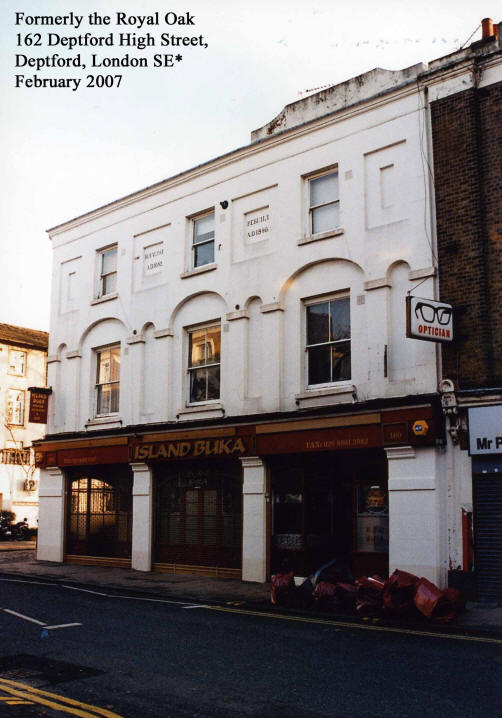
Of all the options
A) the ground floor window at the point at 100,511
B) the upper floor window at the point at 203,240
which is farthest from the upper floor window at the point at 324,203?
the ground floor window at the point at 100,511

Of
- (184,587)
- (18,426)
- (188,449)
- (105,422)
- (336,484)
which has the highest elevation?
(18,426)

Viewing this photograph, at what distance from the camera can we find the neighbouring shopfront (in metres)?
13.6

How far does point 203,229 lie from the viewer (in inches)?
799

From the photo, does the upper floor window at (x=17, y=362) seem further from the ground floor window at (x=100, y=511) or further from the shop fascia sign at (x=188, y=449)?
the shop fascia sign at (x=188, y=449)

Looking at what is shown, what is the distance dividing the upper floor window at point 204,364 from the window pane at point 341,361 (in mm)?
3594

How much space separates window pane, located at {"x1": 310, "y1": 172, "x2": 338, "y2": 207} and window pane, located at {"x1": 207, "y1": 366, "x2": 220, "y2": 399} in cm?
485

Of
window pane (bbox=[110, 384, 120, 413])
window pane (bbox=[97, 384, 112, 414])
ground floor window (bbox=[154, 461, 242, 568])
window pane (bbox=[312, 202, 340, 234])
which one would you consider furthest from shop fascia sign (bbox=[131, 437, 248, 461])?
window pane (bbox=[312, 202, 340, 234])

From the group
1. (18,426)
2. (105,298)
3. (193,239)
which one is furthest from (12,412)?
(193,239)

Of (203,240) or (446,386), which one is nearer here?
(446,386)

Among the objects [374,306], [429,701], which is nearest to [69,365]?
[374,306]

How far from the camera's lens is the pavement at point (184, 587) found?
1162 cm

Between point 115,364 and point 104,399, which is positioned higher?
point 115,364

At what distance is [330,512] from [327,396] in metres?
2.55

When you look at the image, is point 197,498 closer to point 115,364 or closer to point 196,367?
point 196,367
